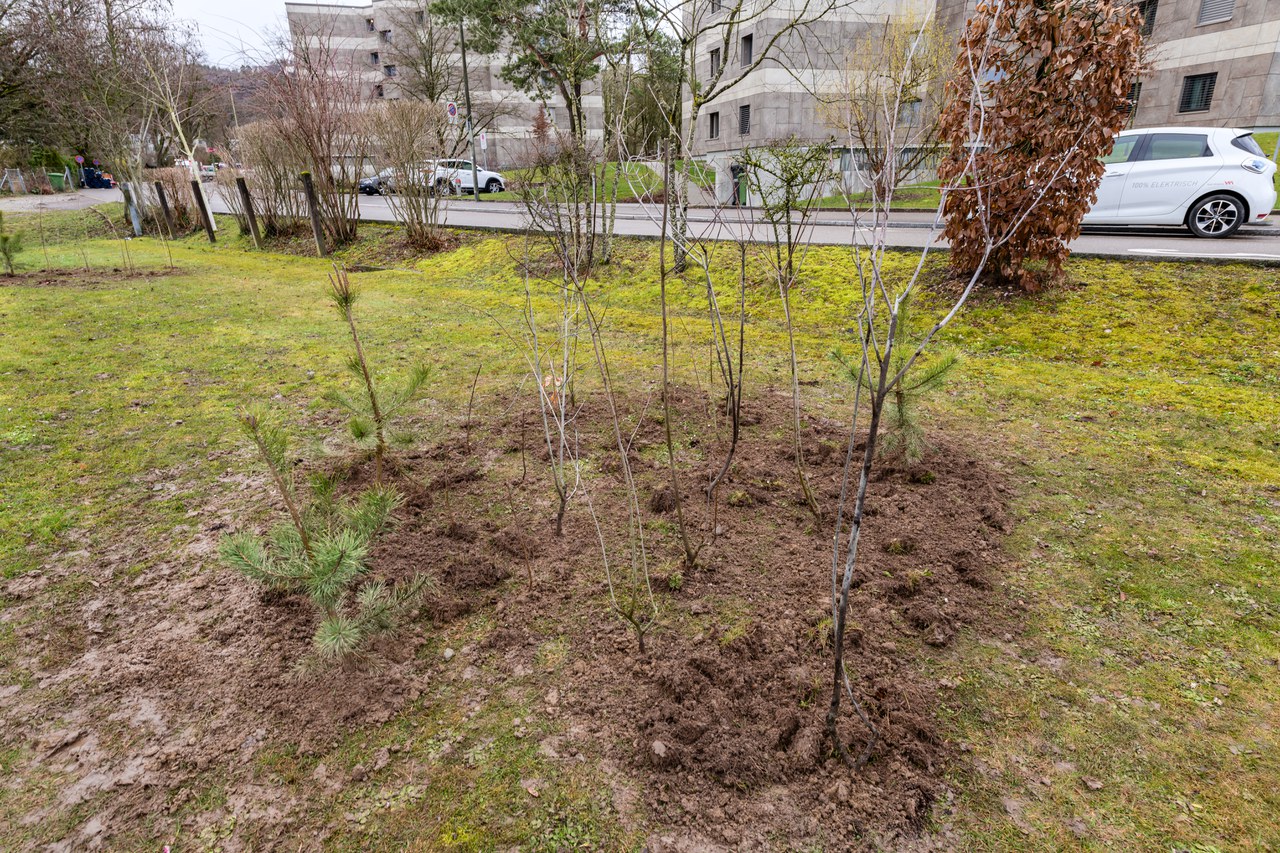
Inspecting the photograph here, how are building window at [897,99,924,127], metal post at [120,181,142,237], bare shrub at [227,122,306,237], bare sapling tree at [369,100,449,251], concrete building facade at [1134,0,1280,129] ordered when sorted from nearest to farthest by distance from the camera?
building window at [897,99,924,127]
bare sapling tree at [369,100,449,251]
bare shrub at [227,122,306,237]
concrete building facade at [1134,0,1280,129]
metal post at [120,181,142,237]

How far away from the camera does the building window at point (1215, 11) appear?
56.4ft

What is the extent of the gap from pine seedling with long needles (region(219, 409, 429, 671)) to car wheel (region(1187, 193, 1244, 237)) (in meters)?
10.7

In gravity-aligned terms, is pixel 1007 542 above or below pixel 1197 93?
below

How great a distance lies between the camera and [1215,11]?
17.5 meters

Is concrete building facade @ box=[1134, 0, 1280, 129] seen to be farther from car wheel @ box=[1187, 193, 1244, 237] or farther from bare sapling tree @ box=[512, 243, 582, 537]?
bare sapling tree @ box=[512, 243, 582, 537]

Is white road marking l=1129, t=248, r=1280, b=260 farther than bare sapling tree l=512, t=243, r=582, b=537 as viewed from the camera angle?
Yes

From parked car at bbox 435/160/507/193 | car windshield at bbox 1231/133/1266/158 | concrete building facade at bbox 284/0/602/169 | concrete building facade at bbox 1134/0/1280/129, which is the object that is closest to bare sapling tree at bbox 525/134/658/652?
car windshield at bbox 1231/133/1266/158

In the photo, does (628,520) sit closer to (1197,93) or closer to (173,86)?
(173,86)

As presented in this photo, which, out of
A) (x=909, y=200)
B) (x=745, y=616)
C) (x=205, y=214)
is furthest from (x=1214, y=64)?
A: (x=205, y=214)

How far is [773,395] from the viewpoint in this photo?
15.4 ft

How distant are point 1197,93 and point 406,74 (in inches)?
1370

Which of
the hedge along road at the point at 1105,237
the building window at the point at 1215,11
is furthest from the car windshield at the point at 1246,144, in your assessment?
the building window at the point at 1215,11

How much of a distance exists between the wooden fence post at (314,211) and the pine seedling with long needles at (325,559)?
1091cm

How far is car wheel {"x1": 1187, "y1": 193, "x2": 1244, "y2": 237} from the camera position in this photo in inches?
316
